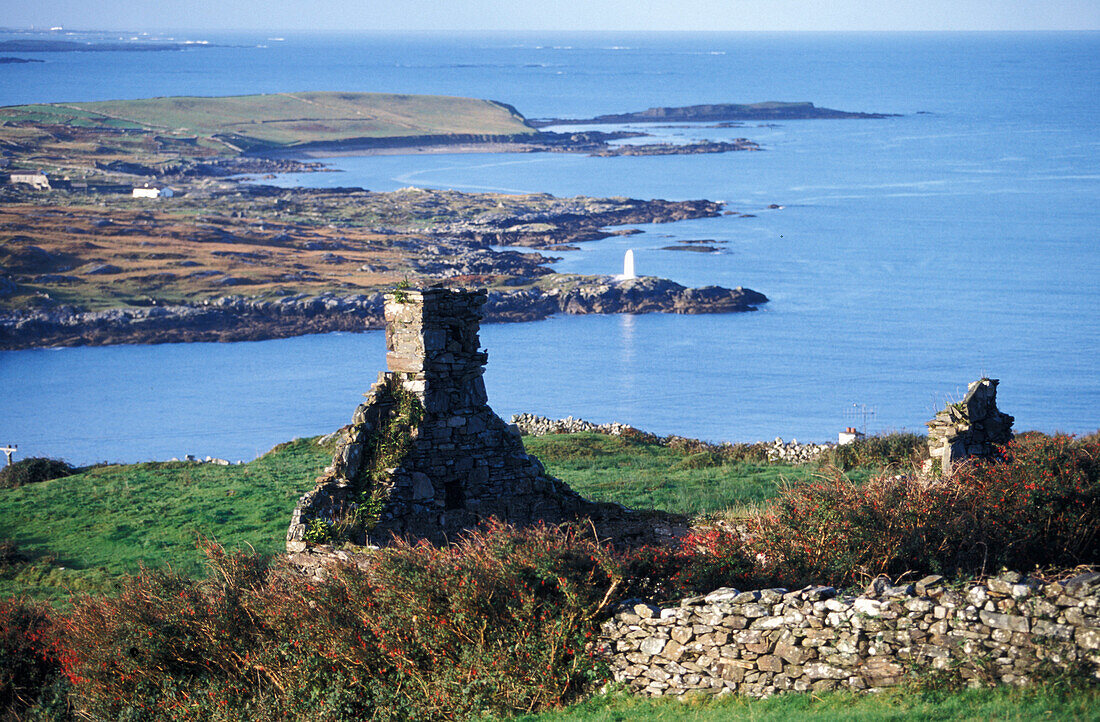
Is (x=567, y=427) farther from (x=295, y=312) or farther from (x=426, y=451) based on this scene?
(x=295, y=312)

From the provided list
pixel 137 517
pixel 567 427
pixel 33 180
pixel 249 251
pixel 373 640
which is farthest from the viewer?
pixel 33 180

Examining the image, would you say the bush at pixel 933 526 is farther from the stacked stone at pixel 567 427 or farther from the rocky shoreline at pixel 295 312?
the rocky shoreline at pixel 295 312

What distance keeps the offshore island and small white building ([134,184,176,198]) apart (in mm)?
365

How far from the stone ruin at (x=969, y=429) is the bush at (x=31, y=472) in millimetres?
24237

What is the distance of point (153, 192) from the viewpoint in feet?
379

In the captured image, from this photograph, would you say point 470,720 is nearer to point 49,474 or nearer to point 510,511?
point 510,511

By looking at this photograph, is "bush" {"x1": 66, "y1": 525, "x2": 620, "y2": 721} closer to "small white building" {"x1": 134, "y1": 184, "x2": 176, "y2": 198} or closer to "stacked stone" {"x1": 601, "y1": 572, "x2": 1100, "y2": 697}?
"stacked stone" {"x1": 601, "y1": 572, "x2": 1100, "y2": 697}

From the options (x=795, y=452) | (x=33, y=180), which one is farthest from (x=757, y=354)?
(x=33, y=180)

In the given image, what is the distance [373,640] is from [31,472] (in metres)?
22.8

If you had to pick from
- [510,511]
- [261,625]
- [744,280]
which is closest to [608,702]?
[261,625]

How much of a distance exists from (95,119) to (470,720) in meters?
188

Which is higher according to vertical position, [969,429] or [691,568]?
[969,429]

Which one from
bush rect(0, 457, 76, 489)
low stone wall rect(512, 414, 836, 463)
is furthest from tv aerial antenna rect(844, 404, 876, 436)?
bush rect(0, 457, 76, 489)

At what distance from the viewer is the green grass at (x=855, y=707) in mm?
8750
